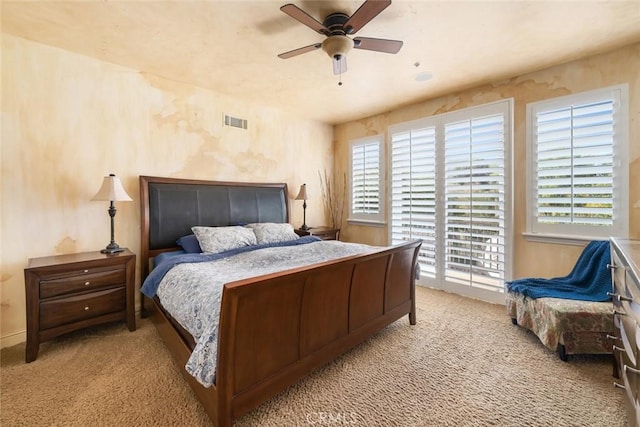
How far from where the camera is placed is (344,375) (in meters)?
1.98

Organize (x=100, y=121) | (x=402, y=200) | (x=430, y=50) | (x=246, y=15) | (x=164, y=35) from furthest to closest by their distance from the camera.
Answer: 1. (x=402, y=200)
2. (x=100, y=121)
3. (x=430, y=50)
4. (x=164, y=35)
5. (x=246, y=15)

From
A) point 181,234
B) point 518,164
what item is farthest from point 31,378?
point 518,164

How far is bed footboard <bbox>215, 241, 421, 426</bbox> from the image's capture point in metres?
1.41

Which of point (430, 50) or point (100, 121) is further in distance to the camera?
point (100, 121)

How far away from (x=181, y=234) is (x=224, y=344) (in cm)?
217

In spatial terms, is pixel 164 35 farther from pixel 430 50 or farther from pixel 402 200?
pixel 402 200

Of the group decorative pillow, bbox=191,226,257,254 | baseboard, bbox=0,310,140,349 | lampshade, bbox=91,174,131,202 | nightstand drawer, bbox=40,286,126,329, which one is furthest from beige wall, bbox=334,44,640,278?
baseboard, bbox=0,310,140,349

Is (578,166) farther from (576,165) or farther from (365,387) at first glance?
(365,387)

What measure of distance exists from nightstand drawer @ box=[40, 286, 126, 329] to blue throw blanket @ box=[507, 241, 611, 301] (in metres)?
3.77

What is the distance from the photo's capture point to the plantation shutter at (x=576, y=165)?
2537 mm

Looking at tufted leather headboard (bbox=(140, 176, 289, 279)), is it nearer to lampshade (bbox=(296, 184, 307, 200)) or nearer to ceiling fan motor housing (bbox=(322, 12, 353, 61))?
lampshade (bbox=(296, 184, 307, 200))

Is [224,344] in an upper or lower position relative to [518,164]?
lower

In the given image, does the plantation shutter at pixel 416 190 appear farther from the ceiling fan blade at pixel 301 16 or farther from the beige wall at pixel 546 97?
the ceiling fan blade at pixel 301 16

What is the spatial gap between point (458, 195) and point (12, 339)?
4794 millimetres
